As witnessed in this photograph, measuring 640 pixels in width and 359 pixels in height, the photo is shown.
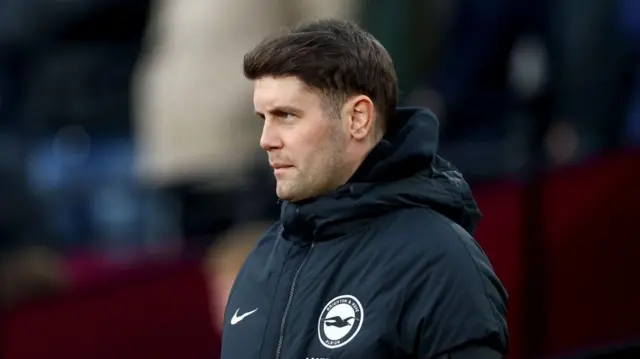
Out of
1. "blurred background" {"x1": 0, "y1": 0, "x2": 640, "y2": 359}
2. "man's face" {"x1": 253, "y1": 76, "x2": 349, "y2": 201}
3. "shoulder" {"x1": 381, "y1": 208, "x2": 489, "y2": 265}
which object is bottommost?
"blurred background" {"x1": 0, "y1": 0, "x2": 640, "y2": 359}

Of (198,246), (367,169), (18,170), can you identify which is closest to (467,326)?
(367,169)

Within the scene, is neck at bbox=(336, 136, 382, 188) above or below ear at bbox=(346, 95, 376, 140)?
below

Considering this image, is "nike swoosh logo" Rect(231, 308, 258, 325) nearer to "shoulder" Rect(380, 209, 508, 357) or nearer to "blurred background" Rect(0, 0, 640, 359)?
"shoulder" Rect(380, 209, 508, 357)

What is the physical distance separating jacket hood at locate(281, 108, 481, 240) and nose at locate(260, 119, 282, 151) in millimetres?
131

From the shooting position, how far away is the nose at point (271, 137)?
249 centimetres

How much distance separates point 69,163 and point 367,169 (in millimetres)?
4718

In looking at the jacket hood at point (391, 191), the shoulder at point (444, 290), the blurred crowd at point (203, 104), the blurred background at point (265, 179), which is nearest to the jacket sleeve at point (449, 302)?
the shoulder at point (444, 290)

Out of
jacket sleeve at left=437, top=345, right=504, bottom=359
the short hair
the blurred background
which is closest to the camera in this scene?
jacket sleeve at left=437, top=345, right=504, bottom=359

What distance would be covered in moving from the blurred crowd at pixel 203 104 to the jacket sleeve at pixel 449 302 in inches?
101

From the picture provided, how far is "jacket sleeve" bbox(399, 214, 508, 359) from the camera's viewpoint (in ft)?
7.59

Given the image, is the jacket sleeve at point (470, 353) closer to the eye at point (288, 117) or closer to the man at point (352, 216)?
the man at point (352, 216)

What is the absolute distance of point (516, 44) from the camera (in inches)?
209

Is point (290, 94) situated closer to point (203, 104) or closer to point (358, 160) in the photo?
point (358, 160)

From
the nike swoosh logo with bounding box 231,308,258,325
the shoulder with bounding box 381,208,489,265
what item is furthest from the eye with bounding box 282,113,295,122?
the nike swoosh logo with bounding box 231,308,258,325
